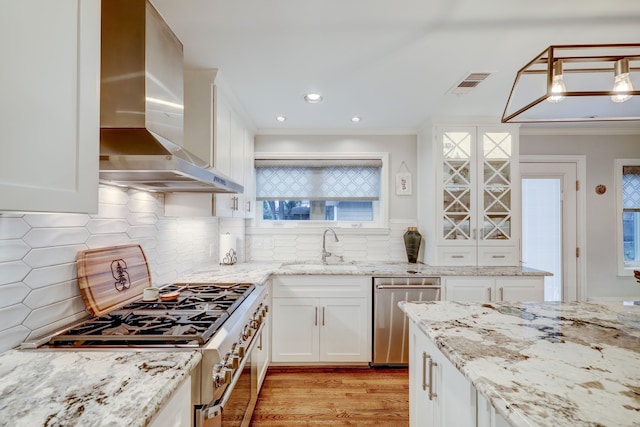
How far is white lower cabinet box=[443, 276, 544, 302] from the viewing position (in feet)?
8.96

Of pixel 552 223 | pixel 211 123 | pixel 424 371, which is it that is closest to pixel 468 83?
pixel 211 123

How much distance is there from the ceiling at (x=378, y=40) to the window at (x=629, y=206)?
6.87 feet

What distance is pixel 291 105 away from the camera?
2.70 metres

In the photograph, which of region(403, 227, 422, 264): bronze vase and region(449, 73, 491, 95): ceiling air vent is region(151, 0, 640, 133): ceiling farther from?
region(403, 227, 422, 264): bronze vase

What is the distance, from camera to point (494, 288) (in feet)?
8.98

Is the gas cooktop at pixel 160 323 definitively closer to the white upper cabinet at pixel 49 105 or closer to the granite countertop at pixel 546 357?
the white upper cabinet at pixel 49 105

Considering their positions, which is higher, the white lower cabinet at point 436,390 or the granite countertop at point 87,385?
the granite countertop at point 87,385

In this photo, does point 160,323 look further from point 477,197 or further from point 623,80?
point 477,197

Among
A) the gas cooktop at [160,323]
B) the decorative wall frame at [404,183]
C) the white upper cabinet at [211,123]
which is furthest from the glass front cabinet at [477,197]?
the gas cooktop at [160,323]

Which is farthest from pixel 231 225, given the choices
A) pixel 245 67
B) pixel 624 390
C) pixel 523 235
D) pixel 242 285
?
pixel 523 235

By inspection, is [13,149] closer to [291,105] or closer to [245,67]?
[245,67]

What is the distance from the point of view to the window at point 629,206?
3.37 meters

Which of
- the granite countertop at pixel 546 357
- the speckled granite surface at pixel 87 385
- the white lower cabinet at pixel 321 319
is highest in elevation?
the granite countertop at pixel 546 357

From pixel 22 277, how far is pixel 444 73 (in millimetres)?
2571
